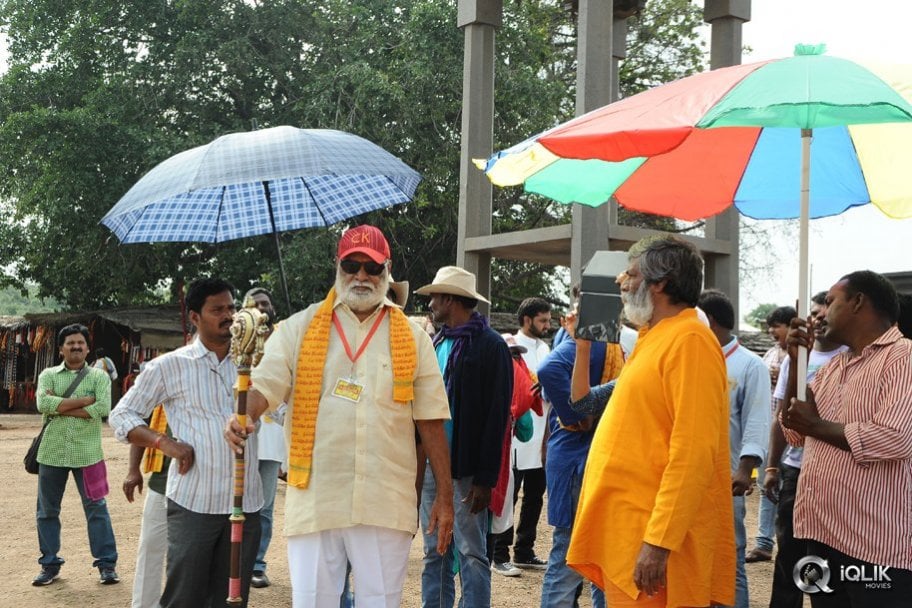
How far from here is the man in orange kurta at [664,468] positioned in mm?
3422

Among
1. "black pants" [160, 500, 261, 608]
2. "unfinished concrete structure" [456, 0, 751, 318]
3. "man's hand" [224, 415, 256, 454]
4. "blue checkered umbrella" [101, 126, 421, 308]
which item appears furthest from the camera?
"unfinished concrete structure" [456, 0, 751, 318]

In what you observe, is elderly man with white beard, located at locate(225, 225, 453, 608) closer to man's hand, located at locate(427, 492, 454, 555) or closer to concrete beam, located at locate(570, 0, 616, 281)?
man's hand, located at locate(427, 492, 454, 555)

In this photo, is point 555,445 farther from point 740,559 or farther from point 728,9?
point 728,9

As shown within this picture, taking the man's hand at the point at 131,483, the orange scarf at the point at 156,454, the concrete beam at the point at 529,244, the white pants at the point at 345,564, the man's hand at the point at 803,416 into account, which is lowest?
the white pants at the point at 345,564

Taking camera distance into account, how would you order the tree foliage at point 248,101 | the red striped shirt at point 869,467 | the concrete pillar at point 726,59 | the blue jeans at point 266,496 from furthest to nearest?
the tree foliage at point 248,101, the concrete pillar at point 726,59, the blue jeans at point 266,496, the red striped shirt at point 869,467

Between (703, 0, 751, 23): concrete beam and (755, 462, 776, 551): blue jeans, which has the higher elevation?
(703, 0, 751, 23): concrete beam

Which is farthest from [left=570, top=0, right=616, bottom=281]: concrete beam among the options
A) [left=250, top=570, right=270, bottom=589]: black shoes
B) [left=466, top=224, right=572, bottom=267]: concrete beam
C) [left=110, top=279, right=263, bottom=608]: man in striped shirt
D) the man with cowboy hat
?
[left=110, top=279, right=263, bottom=608]: man in striped shirt

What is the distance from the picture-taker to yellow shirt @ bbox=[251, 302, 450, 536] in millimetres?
4102

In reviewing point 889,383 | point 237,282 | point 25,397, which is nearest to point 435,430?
point 889,383

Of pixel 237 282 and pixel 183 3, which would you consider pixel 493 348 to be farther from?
pixel 183 3

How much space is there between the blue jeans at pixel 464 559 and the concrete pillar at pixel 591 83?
201 inches

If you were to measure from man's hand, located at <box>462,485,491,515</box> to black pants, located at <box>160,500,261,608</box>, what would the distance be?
4.10 ft

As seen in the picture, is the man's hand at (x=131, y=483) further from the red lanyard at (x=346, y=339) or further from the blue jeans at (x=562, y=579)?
the blue jeans at (x=562, y=579)

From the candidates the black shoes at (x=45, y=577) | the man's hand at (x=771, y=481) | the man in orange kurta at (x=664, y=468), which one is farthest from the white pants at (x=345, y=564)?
the black shoes at (x=45, y=577)
